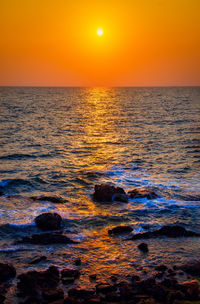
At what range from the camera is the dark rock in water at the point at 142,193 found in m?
18.1

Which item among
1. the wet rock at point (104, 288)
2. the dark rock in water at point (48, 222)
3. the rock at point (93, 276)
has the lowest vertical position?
the wet rock at point (104, 288)

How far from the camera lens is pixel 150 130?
4666cm

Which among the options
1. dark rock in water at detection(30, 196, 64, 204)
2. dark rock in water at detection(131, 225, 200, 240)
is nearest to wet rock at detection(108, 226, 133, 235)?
dark rock in water at detection(131, 225, 200, 240)

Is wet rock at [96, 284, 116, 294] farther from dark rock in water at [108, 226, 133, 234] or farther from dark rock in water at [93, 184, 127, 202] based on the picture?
dark rock in water at [93, 184, 127, 202]

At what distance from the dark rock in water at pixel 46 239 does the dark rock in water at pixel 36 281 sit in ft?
8.06

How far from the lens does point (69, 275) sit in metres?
10.1

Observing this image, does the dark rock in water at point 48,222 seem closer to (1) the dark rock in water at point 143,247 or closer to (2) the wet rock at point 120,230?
(2) the wet rock at point 120,230

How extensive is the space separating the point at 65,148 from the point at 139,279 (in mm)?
24254

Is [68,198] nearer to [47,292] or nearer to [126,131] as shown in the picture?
[47,292]

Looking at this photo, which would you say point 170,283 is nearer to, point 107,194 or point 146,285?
point 146,285

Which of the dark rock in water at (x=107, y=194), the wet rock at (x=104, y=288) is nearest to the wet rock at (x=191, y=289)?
the wet rock at (x=104, y=288)

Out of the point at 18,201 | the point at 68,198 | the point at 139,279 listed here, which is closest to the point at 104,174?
the point at 68,198

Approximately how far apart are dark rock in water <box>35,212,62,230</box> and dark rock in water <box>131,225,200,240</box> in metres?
3.65

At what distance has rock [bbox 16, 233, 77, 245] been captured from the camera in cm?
1253
